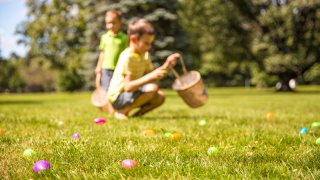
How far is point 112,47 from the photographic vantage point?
22.0ft

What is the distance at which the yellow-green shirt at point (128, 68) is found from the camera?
5.36 metres

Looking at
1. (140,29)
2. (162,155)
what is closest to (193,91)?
(140,29)

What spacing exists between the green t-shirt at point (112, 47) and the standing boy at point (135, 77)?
1.14 m

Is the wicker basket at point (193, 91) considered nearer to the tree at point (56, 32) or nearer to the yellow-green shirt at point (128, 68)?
the yellow-green shirt at point (128, 68)

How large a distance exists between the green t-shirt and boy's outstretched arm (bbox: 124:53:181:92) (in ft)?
4.44

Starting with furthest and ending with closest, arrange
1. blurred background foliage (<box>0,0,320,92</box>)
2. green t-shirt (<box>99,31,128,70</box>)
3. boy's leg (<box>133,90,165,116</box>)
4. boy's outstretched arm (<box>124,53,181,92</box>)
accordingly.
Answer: blurred background foliage (<box>0,0,320,92</box>) < green t-shirt (<box>99,31,128,70</box>) < boy's leg (<box>133,90,165,116</box>) < boy's outstretched arm (<box>124,53,181,92</box>)

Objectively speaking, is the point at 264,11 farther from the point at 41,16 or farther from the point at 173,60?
the point at 173,60

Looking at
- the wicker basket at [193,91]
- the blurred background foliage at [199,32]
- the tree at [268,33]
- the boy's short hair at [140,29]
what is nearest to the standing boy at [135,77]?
the boy's short hair at [140,29]

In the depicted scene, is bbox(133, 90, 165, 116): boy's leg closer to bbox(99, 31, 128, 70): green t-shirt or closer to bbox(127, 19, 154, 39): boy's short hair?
bbox(127, 19, 154, 39): boy's short hair

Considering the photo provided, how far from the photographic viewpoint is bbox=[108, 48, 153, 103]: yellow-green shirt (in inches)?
211

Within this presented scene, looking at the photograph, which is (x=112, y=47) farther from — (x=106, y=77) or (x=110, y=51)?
(x=106, y=77)

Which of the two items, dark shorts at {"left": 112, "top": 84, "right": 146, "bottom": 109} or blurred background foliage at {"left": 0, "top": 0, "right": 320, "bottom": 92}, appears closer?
dark shorts at {"left": 112, "top": 84, "right": 146, "bottom": 109}

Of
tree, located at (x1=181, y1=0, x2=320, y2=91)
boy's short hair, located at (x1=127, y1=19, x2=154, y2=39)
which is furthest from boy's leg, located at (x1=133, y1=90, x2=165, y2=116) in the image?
tree, located at (x1=181, y1=0, x2=320, y2=91)

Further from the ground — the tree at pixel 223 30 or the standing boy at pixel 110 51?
the standing boy at pixel 110 51
